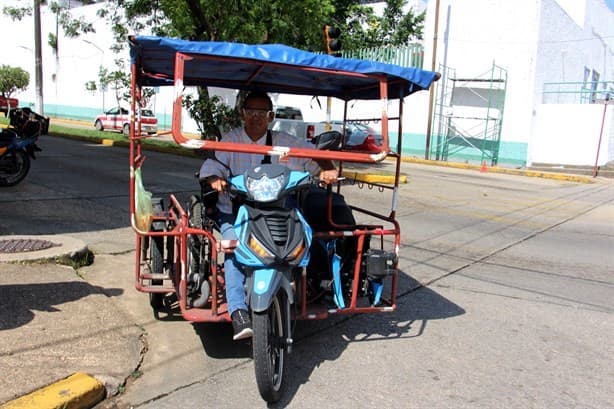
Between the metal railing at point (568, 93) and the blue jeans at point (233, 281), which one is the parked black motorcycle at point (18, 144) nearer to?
the blue jeans at point (233, 281)

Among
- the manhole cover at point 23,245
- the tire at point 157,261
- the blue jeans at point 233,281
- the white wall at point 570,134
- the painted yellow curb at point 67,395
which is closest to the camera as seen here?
the painted yellow curb at point 67,395

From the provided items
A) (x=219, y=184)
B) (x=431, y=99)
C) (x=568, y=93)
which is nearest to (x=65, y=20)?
(x=431, y=99)

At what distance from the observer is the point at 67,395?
10.6ft

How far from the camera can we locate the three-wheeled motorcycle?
11.5 ft

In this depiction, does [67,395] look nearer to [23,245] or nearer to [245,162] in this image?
[245,162]

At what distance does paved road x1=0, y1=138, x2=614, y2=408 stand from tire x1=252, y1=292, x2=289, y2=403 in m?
0.15

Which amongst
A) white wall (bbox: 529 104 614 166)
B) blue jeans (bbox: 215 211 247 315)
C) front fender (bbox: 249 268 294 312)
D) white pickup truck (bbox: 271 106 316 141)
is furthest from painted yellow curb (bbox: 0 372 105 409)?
white wall (bbox: 529 104 614 166)

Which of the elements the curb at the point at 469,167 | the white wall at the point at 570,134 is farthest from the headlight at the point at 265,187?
the white wall at the point at 570,134

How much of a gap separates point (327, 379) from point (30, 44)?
47.1 m

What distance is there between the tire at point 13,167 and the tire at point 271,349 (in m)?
8.10

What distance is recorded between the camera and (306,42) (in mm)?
14570

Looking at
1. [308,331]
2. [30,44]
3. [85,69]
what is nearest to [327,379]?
[308,331]

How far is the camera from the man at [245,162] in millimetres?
3916

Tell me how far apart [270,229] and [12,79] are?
42.8 metres
